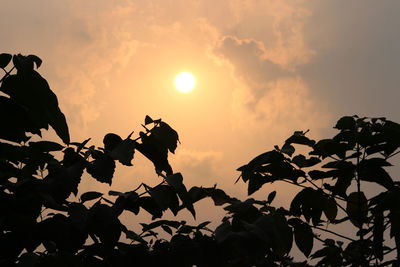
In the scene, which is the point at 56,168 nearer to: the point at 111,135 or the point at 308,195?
the point at 111,135

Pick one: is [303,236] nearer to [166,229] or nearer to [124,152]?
[166,229]

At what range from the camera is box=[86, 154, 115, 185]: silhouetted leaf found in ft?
A: 6.02

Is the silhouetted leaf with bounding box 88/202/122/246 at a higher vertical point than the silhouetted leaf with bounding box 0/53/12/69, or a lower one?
lower

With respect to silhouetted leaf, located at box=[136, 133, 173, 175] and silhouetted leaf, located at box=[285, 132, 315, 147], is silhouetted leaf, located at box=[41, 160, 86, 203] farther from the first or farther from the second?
silhouetted leaf, located at box=[285, 132, 315, 147]

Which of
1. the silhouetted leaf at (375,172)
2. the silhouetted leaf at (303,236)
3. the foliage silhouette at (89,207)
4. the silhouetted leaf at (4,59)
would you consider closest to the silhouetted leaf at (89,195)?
the foliage silhouette at (89,207)

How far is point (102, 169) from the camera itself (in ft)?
6.14

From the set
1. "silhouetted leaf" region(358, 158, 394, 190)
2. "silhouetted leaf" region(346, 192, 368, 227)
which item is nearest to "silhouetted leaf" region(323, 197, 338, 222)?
"silhouetted leaf" region(346, 192, 368, 227)

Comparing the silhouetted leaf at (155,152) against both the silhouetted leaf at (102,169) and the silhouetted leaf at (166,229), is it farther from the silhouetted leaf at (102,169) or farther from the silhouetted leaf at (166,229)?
the silhouetted leaf at (166,229)

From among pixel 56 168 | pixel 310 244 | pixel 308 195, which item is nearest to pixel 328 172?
pixel 308 195

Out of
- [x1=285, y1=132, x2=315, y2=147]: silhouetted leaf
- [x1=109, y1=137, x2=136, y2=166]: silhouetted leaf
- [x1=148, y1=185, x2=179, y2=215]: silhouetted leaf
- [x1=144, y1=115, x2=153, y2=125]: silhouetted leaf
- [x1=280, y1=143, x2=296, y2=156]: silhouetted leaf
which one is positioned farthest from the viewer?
[x1=285, y1=132, x2=315, y2=147]: silhouetted leaf

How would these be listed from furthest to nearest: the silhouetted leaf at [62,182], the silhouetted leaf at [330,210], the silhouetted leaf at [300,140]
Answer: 1. the silhouetted leaf at [330,210]
2. the silhouetted leaf at [300,140]
3. the silhouetted leaf at [62,182]

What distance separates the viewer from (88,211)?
1.94 meters

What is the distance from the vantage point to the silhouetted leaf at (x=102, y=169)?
1836mm

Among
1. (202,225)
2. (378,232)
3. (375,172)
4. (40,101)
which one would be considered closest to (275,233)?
(202,225)
